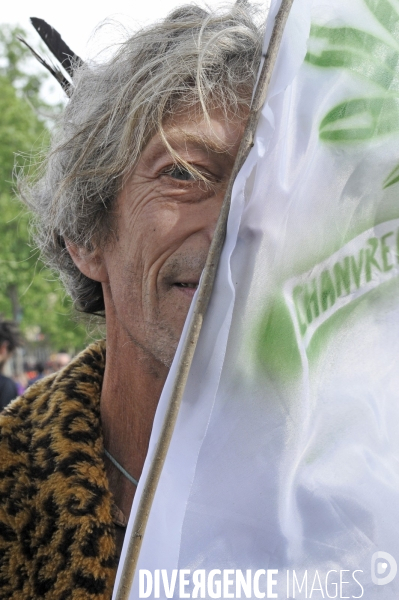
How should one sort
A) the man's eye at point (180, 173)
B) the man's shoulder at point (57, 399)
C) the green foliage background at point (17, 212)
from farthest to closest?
the green foliage background at point (17, 212) < the man's shoulder at point (57, 399) < the man's eye at point (180, 173)

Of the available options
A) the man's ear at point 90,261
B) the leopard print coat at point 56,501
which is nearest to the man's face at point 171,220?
the man's ear at point 90,261

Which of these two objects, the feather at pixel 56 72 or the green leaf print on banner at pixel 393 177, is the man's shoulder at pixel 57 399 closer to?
the feather at pixel 56 72

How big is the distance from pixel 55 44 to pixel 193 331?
153 centimetres

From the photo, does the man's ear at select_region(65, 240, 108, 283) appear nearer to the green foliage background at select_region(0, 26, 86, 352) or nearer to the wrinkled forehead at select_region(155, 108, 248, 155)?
the wrinkled forehead at select_region(155, 108, 248, 155)

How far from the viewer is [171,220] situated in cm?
176

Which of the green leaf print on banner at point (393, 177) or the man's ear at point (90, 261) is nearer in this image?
the green leaf print on banner at point (393, 177)

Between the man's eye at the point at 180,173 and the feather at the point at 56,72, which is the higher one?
the feather at the point at 56,72

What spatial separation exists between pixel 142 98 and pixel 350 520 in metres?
1.11

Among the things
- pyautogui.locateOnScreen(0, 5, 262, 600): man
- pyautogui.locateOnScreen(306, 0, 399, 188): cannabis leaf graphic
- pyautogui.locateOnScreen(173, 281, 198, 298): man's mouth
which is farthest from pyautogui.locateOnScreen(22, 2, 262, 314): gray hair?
pyautogui.locateOnScreen(306, 0, 399, 188): cannabis leaf graphic

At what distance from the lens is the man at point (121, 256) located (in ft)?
5.63

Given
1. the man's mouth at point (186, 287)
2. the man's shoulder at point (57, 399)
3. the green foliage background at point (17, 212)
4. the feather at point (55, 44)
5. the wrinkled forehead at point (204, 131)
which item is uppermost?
the green foliage background at point (17, 212)

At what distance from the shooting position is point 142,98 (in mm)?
1808

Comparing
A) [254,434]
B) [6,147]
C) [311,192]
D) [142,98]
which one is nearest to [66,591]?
[254,434]

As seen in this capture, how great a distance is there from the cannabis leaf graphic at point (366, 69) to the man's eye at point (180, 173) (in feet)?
1.64
